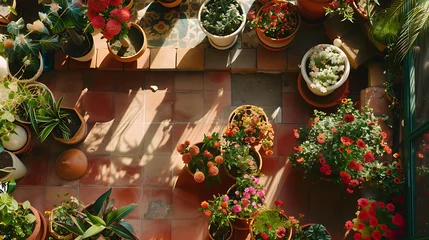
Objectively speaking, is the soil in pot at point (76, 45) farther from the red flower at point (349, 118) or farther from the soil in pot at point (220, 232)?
the red flower at point (349, 118)

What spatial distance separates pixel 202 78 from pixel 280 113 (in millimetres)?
847

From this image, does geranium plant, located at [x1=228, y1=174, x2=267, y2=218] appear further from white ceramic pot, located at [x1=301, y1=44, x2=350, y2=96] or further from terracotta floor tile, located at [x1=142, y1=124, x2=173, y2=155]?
white ceramic pot, located at [x1=301, y1=44, x2=350, y2=96]

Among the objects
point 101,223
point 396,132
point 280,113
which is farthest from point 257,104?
point 101,223

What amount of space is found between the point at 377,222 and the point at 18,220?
2878 millimetres

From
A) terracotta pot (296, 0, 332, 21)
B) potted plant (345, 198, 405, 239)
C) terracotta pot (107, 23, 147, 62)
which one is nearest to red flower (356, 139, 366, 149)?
potted plant (345, 198, 405, 239)

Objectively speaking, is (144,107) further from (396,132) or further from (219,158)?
(396,132)

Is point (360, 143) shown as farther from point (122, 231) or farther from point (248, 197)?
point (122, 231)

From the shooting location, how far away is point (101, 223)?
3.83 meters

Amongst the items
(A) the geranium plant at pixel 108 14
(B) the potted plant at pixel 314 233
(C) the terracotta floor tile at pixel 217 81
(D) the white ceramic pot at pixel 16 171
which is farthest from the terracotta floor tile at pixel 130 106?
(B) the potted plant at pixel 314 233

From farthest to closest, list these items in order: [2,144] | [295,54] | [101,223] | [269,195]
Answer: [295,54]
[269,195]
[2,144]
[101,223]

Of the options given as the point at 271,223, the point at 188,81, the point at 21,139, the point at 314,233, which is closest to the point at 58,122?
the point at 21,139

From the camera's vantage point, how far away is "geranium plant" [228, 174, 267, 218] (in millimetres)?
3896

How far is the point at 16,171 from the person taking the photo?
4316 millimetres

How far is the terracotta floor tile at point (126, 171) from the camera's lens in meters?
4.46
